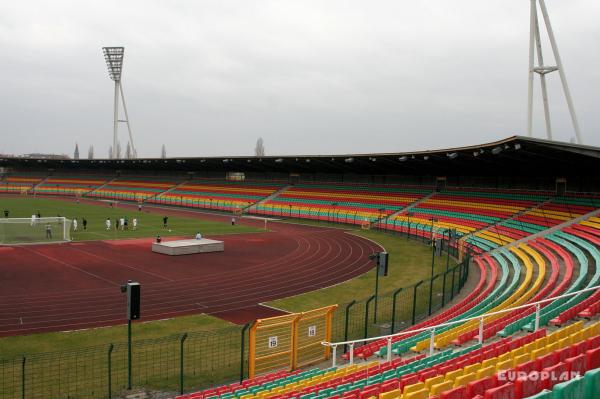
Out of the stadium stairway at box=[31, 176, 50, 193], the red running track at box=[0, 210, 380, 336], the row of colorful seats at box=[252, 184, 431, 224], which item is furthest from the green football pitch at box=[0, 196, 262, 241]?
the stadium stairway at box=[31, 176, 50, 193]

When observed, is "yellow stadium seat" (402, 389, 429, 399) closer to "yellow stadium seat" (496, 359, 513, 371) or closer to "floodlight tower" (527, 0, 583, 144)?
"yellow stadium seat" (496, 359, 513, 371)

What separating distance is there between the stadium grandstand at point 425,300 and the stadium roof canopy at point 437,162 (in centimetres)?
26

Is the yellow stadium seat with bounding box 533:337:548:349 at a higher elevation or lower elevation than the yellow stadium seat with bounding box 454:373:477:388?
lower

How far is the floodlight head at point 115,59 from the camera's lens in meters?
91.1

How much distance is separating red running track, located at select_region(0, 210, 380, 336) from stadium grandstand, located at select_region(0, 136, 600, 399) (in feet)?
3.93

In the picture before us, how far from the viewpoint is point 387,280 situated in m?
25.5

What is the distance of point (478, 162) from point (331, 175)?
91.4 feet

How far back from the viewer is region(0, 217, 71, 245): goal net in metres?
35.2

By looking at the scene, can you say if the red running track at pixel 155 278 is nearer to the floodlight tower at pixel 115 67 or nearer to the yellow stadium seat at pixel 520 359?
the yellow stadium seat at pixel 520 359

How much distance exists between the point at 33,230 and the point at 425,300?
A: 95.4 feet

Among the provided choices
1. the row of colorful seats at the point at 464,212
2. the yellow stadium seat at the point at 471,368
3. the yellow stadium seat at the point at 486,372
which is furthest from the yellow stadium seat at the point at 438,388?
the row of colorful seats at the point at 464,212

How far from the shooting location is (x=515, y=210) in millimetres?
37938

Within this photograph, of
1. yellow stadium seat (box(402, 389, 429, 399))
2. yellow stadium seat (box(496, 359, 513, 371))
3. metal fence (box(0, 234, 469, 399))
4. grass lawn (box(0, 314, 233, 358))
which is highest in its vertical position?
yellow stadium seat (box(496, 359, 513, 371))

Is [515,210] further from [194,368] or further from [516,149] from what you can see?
[194,368]
